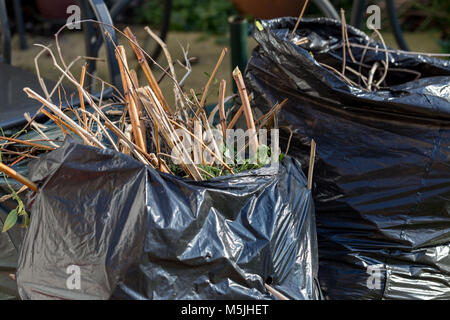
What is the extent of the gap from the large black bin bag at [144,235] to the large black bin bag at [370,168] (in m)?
0.34

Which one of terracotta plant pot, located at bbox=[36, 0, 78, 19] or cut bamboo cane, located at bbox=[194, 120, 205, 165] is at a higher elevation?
terracotta plant pot, located at bbox=[36, 0, 78, 19]

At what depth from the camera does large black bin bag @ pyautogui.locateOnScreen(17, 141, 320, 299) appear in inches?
35.8

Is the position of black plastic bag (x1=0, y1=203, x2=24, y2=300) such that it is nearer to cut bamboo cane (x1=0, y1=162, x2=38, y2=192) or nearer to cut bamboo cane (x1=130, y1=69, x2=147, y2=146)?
cut bamboo cane (x1=0, y1=162, x2=38, y2=192)

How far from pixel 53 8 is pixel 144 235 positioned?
322cm

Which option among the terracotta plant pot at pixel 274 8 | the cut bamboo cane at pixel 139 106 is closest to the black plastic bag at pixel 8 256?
the cut bamboo cane at pixel 139 106

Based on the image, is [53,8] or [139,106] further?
[53,8]

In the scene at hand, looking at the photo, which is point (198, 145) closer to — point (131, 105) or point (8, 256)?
point (131, 105)

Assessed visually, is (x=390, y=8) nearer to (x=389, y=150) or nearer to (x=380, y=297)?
(x=389, y=150)

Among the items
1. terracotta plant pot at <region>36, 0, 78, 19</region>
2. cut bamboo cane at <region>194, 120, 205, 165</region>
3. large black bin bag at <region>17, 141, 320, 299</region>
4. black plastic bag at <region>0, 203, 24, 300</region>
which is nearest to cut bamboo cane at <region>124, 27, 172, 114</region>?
cut bamboo cane at <region>194, 120, 205, 165</region>

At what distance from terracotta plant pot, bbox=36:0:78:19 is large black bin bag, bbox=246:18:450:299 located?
2666mm

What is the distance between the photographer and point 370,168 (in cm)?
127

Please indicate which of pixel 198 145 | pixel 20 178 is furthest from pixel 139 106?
pixel 20 178

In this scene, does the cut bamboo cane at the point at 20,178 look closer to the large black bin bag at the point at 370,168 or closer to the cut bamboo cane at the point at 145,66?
the cut bamboo cane at the point at 145,66
